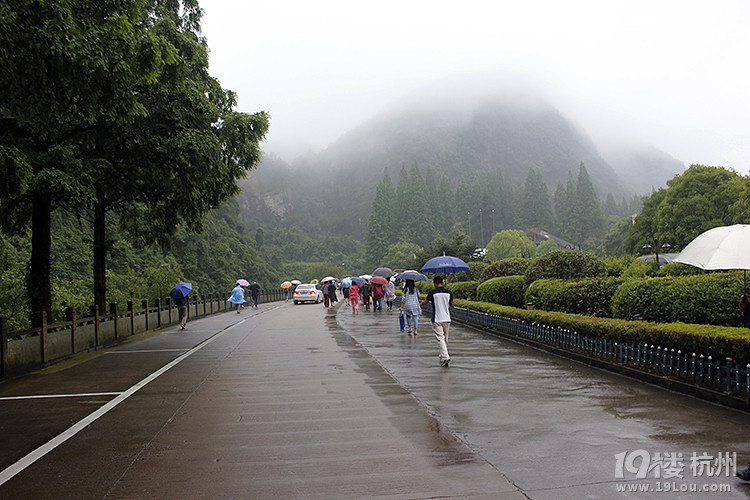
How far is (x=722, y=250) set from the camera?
7414 mm

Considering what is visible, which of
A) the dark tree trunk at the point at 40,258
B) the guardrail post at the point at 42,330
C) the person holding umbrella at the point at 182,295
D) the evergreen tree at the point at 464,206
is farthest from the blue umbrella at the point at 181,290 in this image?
the evergreen tree at the point at 464,206

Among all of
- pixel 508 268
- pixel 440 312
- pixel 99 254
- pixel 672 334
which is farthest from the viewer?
pixel 508 268

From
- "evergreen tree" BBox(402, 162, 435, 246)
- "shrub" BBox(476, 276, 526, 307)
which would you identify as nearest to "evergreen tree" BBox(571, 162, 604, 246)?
"evergreen tree" BBox(402, 162, 435, 246)

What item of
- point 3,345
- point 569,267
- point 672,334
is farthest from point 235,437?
point 569,267

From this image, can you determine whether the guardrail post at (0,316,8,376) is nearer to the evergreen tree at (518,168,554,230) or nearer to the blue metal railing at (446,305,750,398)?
the blue metal railing at (446,305,750,398)

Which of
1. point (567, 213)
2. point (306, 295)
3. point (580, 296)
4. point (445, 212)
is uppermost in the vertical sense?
point (445, 212)

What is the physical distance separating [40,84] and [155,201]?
11.0 meters

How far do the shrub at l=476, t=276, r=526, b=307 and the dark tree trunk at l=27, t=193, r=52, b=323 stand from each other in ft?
47.4

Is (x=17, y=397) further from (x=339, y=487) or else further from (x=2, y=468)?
(x=339, y=487)

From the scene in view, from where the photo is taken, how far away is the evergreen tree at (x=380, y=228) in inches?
4862

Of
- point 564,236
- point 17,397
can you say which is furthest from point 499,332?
point 564,236

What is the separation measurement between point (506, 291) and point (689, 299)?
10896 mm

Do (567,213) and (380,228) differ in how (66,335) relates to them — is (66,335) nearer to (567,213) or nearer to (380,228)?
(380,228)

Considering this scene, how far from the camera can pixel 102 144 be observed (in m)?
17.3
